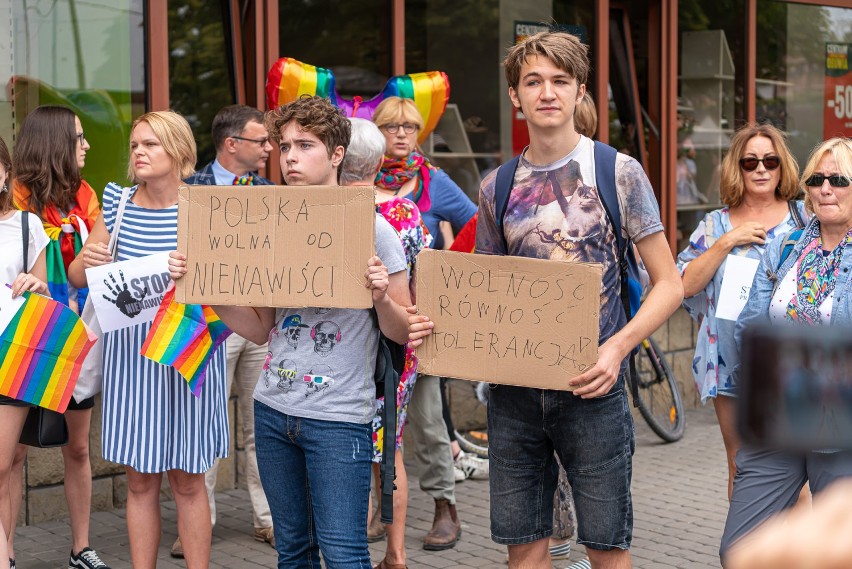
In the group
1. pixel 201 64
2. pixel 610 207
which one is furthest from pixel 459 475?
pixel 610 207

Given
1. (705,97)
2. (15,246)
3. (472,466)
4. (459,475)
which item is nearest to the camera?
(15,246)

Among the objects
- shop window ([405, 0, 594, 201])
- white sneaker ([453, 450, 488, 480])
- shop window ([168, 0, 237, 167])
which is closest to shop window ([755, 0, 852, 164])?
shop window ([405, 0, 594, 201])

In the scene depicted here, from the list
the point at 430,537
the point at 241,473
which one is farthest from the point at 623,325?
the point at 241,473

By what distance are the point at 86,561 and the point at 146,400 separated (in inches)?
46.5

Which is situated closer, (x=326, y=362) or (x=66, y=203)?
(x=326, y=362)

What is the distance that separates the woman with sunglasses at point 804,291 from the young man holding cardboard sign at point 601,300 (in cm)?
49

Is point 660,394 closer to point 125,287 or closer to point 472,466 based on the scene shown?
point 472,466

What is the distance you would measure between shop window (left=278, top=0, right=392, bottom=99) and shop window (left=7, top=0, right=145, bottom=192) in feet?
4.32

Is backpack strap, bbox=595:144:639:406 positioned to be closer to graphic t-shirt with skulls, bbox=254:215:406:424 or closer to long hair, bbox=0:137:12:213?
graphic t-shirt with skulls, bbox=254:215:406:424

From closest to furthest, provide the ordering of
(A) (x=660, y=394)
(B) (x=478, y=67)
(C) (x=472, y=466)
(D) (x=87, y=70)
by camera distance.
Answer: (D) (x=87, y=70)
(C) (x=472, y=466)
(A) (x=660, y=394)
(B) (x=478, y=67)

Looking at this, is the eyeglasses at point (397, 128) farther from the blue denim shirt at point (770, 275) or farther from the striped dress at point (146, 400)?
the blue denim shirt at point (770, 275)

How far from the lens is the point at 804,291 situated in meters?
3.90

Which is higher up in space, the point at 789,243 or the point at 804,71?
the point at 804,71

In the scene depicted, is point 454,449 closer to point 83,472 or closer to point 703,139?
point 83,472
